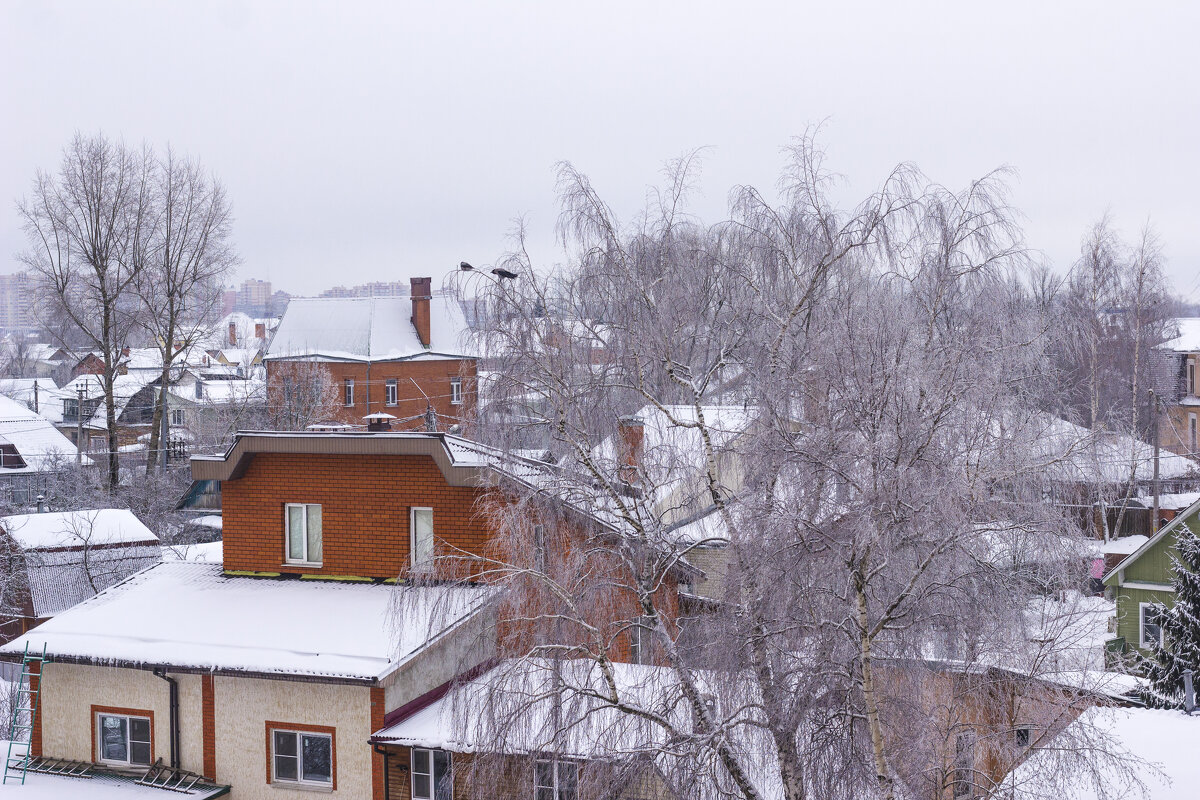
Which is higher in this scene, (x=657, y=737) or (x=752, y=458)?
(x=752, y=458)

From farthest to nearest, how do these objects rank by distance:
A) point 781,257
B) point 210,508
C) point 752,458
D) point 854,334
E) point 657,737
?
1. point 210,508
2. point 781,257
3. point 657,737
4. point 752,458
5. point 854,334

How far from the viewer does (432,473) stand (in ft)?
51.6

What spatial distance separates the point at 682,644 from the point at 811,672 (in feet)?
6.58

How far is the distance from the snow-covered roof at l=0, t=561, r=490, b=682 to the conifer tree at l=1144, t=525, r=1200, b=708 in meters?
13.7

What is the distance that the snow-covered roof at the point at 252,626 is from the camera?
523 inches

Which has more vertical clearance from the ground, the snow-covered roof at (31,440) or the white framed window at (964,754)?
the snow-covered roof at (31,440)

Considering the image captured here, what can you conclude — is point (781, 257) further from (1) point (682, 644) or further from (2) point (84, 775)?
(2) point (84, 775)

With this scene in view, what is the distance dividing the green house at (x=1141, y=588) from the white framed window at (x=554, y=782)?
1757cm

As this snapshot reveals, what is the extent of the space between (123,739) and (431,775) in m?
5.07

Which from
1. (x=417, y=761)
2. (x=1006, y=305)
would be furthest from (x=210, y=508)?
(x=1006, y=305)

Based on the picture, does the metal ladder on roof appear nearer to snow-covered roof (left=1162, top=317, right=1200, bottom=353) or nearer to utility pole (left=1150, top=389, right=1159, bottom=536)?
utility pole (left=1150, top=389, right=1159, bottom=536)

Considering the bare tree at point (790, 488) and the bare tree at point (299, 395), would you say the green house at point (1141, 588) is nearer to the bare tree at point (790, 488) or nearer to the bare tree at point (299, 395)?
the bare tree at point (790, 488)

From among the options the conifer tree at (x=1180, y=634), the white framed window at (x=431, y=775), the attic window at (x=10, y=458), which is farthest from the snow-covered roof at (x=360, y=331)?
the white framed window at (x=431, y=775)

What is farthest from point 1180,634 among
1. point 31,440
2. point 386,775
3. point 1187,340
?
point 31,440
